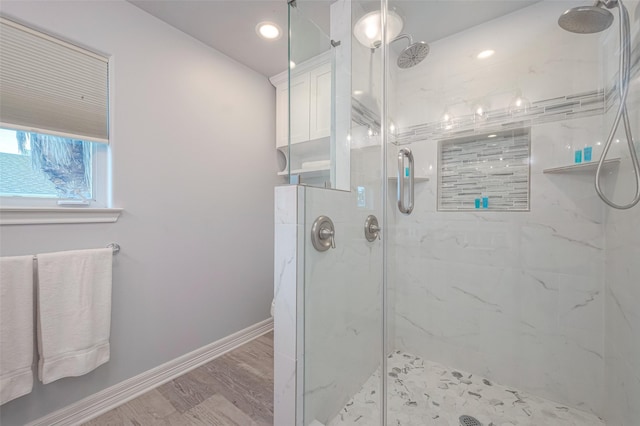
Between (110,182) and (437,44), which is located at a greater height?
(437,44)

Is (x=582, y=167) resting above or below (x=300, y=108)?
below

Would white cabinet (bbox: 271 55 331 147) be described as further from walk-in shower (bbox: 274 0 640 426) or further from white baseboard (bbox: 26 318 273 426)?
white baseboard (bbox: 26 318 273 426)

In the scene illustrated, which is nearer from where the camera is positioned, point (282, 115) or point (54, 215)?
point (54, 215)

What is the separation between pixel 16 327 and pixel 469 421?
7.16 ft

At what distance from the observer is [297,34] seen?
109 centimetres

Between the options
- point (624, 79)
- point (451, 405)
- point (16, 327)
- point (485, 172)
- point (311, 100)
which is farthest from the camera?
point (485, 172)

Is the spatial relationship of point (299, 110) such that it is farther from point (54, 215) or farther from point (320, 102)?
point (54, 215)

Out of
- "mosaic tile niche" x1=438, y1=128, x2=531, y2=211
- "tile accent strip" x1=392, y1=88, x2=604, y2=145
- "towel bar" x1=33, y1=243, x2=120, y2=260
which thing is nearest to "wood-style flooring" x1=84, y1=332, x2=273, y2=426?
"towel bar" x1=33, y1=243, x2=120, y2=260

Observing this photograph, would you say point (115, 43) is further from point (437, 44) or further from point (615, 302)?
point (615, 302)

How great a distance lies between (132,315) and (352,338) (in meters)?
1.36

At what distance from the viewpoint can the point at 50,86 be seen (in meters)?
1.26

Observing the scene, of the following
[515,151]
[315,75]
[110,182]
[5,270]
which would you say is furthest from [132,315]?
[515,151]

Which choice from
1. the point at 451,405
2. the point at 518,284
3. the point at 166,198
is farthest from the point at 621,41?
the point at 166,198

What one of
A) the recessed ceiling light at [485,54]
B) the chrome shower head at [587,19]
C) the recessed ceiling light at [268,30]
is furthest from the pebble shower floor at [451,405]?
the recessed ceiling light at [268,30]
